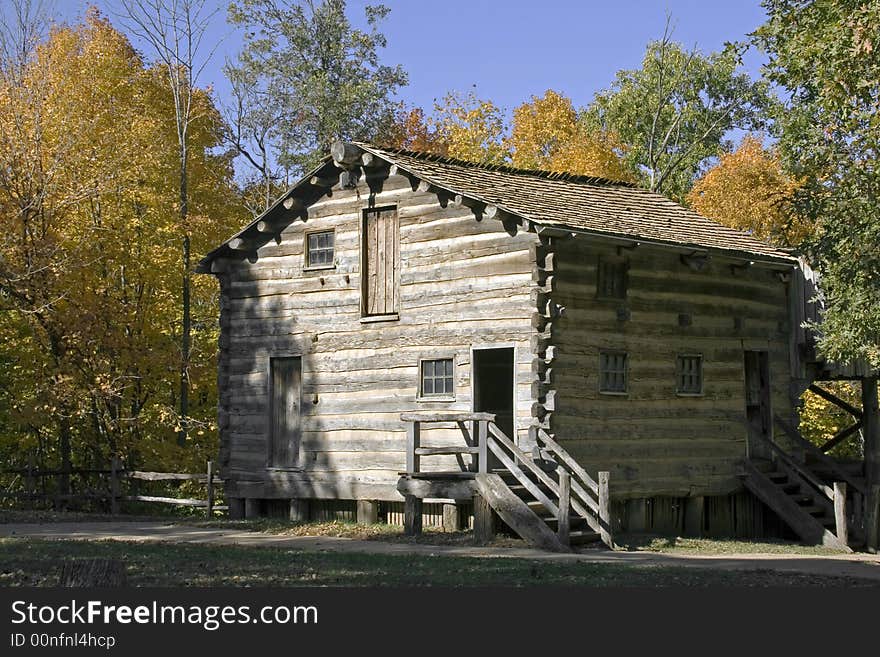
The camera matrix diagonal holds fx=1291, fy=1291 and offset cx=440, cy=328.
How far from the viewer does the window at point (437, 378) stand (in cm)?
2356

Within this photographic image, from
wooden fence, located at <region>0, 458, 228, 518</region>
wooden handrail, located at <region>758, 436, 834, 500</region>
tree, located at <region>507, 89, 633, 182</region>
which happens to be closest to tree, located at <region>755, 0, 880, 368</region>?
wooden handrail, located at <region>758, 436, 834, 500</region>

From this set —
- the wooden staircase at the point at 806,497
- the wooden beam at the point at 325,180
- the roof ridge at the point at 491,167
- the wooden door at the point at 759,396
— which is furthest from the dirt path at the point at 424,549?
the roof ridge at the point at 491,167

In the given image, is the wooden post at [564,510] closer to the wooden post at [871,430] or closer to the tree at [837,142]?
the tree at [837,142]

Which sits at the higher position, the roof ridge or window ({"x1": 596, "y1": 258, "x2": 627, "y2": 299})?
the roof ridge

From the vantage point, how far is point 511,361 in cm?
2662

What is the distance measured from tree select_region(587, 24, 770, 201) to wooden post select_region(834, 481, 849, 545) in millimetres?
28022

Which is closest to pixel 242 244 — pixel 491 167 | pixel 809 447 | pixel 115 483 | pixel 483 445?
pixel 491 167

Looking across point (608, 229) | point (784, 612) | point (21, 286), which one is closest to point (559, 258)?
point (608, 229)

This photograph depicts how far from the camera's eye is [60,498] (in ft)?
100

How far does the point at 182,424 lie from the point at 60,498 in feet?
14.1

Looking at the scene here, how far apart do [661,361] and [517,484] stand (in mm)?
Answer: 4392

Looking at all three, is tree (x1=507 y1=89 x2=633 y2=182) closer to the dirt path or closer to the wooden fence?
the wooden fence

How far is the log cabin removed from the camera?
2238cm

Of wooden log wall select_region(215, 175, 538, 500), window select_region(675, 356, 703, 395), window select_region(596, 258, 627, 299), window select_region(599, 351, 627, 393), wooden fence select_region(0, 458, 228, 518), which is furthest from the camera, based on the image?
wooden fence select_region(0, 458, 228, 518)
